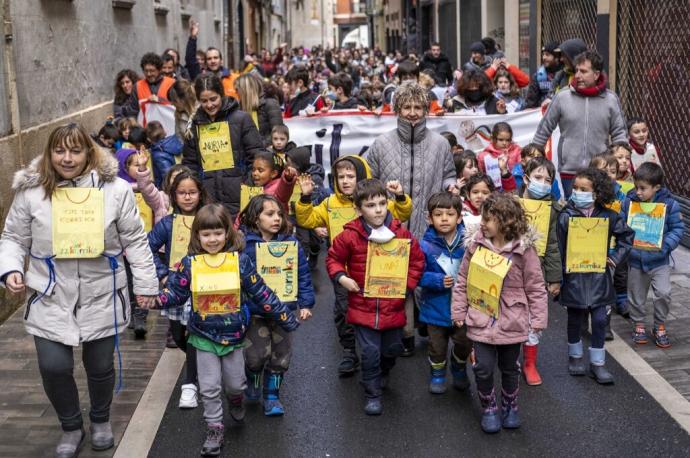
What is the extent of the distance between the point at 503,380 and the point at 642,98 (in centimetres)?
748

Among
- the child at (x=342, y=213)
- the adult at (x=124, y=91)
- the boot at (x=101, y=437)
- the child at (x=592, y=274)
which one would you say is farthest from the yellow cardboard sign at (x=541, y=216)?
the adult at (x=124, y=91)

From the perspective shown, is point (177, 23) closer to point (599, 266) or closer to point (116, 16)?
point (116, 16)

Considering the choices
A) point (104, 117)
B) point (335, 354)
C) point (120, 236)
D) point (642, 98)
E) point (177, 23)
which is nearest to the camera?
point (120, 236)

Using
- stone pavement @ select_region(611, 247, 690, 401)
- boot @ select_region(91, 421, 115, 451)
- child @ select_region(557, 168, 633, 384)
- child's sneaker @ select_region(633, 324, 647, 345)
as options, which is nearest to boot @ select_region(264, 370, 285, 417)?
boot @ select_region(91, 421, 115, 451)

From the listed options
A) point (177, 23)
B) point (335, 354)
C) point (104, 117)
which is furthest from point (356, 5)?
point (335, 354)

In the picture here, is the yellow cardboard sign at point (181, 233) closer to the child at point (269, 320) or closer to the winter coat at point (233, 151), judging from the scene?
the child at point (269, 320)

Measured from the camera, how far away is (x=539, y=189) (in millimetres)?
6852

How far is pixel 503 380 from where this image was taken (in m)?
5.89

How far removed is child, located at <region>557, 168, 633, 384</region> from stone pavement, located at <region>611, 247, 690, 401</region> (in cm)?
45

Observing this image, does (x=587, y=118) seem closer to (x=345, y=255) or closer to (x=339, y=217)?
(x=339, y=217)

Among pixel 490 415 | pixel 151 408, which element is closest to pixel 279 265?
pixel 151 408

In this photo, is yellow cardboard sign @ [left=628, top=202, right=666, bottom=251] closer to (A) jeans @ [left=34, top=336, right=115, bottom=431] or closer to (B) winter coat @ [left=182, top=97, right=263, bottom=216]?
(B) winter coat @ [left=182, top=97, right=263, bottom=216]

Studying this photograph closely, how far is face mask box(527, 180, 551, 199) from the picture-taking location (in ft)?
22.5

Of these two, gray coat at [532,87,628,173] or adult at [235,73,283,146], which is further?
adult at [235,73,283,146]
